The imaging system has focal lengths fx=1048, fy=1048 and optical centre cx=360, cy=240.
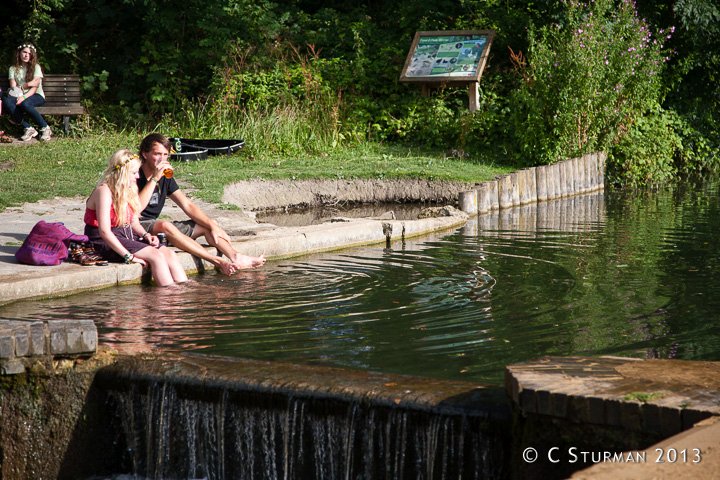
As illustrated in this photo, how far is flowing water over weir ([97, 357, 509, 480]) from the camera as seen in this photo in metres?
5.32

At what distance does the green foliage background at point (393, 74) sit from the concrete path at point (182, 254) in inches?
196

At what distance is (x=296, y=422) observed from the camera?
5.70m

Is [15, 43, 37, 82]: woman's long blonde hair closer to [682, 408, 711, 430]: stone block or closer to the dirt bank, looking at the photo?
the dirt bank

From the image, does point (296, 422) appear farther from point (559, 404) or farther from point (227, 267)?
point (227, 267)

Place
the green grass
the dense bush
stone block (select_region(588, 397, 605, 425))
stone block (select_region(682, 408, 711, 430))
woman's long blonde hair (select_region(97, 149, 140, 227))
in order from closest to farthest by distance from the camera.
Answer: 1. stone block (select_region(682, 408, 711, 430))
2. stone block (select_region(588, 397, 605, 425))
3. woman's long blonde hair (select_region(97, 149, 140, 227))
4. the green grass
5. the dense bush

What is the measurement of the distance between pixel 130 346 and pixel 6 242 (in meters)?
3.77

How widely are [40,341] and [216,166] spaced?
390 inches

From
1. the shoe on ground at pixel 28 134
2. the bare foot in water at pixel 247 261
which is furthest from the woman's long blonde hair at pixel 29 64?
the bare foot in water at pixel 247 261

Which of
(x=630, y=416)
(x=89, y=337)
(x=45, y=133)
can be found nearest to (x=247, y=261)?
(x=89, y=337)

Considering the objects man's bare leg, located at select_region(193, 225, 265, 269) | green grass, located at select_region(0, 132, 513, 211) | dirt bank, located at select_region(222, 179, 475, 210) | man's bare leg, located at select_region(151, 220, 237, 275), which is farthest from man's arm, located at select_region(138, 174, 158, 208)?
dirt bank, located at select_region(222, 179, 475, 210)

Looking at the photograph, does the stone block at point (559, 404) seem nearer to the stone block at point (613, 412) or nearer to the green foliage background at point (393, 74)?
the stone block at point (613, 412)

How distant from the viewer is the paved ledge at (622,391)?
14.6 feet

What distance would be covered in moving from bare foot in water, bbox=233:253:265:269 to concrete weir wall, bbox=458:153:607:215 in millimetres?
4752

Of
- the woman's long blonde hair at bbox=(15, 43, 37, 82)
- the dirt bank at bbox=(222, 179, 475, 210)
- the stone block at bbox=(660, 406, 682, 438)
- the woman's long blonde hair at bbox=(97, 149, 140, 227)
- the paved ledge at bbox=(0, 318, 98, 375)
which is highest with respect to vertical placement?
the woman's long blonde hair at bbox=(15, 43, 37, 82)
